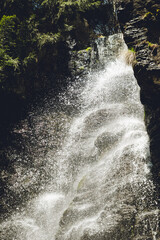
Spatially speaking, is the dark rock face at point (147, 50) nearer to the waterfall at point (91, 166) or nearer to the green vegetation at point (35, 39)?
the waterfall at point (91, 166)

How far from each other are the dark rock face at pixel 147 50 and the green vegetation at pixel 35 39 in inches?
205

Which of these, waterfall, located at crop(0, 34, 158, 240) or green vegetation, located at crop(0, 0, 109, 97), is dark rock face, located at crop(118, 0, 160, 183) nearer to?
waterfall, located at crop(0, 34, 158, 240)

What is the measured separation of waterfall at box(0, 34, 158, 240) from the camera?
4.84 meters

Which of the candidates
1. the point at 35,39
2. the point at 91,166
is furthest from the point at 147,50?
the point at 35,39

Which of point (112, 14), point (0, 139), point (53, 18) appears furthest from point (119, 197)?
point (112, 14)

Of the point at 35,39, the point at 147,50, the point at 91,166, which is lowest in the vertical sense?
the point at 91,166

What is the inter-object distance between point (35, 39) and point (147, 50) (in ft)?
22.9

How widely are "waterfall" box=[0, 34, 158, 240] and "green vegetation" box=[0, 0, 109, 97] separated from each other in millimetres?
1420

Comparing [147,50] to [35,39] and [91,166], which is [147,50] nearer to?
[91,166]

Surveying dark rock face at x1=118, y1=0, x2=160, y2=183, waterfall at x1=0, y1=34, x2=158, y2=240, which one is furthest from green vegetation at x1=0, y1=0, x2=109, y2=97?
dark rock face at x1=118, y1=0, x2=160, y2=183

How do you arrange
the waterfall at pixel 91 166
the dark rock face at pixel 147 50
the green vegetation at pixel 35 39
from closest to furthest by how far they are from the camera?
the dark rock face at pixel 147 50 < the waterfall at pixel 91 166 < the green vegetation at pixel 35 39

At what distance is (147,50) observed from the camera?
4809 millimetres

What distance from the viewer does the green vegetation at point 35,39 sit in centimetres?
952

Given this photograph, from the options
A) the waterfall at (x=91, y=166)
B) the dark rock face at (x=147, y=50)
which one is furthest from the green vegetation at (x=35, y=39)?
the dark rock face at (x=147, y=50)
